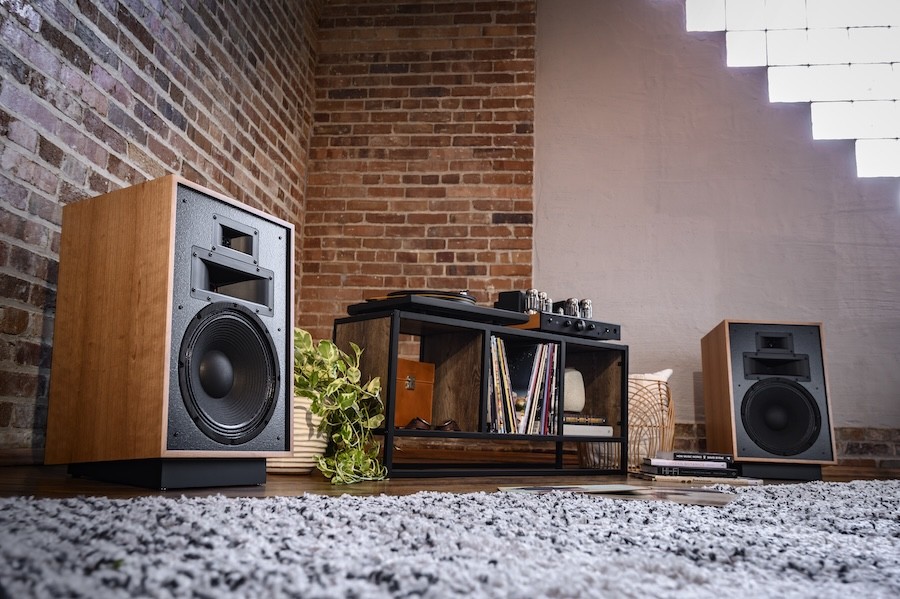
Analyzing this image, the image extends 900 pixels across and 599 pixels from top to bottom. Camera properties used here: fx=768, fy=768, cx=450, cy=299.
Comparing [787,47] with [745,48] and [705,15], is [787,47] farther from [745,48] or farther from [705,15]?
[705,15]

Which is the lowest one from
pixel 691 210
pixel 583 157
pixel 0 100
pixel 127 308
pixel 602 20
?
pixel 127 308

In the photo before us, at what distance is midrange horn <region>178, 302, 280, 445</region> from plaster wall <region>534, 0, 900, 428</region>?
2.50m

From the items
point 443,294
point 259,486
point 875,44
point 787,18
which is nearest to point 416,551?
point 259,486

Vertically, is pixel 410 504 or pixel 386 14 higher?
pixel 386 14

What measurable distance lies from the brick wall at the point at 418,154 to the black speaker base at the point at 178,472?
2266mm

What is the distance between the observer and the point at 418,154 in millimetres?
4258

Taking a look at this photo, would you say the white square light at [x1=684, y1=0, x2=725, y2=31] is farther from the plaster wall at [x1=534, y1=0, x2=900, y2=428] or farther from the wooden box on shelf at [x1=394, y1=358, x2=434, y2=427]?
the wooden box on shelf at [x1=394, y1=358, x2=434, y2=427]

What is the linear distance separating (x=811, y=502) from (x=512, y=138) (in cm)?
280

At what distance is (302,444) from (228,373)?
1.78ft

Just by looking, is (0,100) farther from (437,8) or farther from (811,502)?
(437,8)

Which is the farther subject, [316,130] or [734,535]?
[316,130]

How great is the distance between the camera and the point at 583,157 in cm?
432

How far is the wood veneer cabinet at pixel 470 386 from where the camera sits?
2537mm

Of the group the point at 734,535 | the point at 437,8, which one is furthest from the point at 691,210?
the point at 734,535
